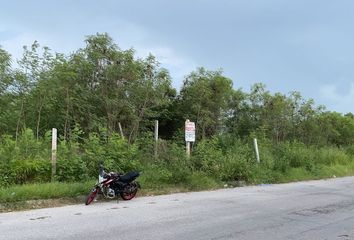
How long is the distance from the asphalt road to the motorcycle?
0.27 meters

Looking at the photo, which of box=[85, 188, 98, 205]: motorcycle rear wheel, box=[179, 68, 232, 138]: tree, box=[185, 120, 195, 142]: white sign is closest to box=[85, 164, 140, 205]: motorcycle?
box=[85, 188, 98, 205]: motorcycle rear wheel

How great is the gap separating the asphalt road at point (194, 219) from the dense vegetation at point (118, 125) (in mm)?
1842

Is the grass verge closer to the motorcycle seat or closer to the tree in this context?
the motorcycle seat

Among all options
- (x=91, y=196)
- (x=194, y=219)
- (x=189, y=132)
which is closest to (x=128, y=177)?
(x=91, y=196)

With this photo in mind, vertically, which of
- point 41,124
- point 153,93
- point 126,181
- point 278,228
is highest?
point 153,93

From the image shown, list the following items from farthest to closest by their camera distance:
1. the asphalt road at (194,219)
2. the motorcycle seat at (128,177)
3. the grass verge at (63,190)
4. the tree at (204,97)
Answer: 1. the tree at (204,97)
2. the motorcycle seat at (128,177)
3. the grass verge at (63,190)
4. the asphalt road at (194,219)

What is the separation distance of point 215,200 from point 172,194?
1687 millimetres

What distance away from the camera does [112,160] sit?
1327 centimetres

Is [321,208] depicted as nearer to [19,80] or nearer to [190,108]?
[19,80]

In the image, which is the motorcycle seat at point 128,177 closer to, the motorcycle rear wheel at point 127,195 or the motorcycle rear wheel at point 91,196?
the motorcycle rear wheel at point 127,195

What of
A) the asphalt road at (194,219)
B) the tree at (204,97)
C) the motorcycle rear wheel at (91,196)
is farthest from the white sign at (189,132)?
the motorcycle rear wheel at (91,196)

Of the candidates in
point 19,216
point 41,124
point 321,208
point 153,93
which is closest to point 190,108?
point 153,93

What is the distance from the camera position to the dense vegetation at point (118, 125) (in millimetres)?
12727

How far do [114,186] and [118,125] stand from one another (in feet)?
18.7
